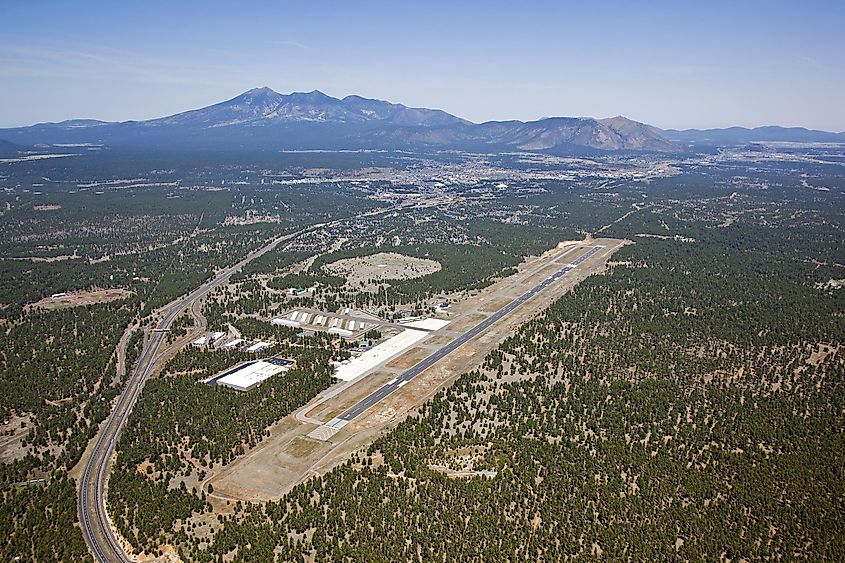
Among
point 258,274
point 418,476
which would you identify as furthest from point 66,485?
point 258,274

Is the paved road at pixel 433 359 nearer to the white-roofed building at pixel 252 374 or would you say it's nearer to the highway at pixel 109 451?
the white-roofed building at pixel 252 374

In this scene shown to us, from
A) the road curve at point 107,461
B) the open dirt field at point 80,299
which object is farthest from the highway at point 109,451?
the open dirt field at point 80,299

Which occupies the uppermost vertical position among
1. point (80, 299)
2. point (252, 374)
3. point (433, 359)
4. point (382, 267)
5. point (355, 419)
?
point (382, 267)

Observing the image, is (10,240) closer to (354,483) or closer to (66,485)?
(66,485)

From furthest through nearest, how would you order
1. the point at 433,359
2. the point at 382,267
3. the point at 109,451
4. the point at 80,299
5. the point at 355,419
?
the point at 382,267
the point at 80,299
the point at 433,359
the point at 355,419
the point at 109,451

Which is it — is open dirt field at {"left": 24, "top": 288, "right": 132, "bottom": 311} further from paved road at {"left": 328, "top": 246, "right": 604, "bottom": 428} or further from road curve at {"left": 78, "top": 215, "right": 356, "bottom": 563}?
paved road at {"left": 328, "top": 246, "right": 604, "bottom": 428}

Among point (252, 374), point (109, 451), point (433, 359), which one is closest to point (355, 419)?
point (252, 374)

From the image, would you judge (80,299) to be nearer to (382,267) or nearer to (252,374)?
(252,374)
